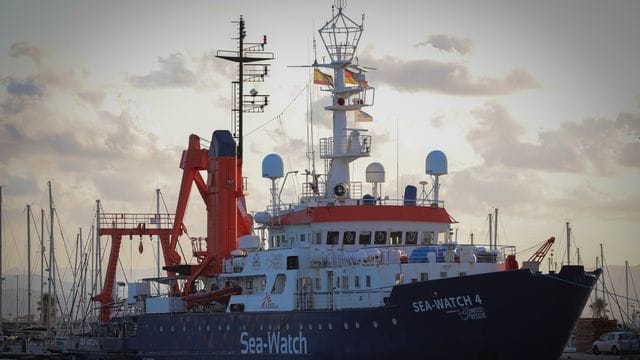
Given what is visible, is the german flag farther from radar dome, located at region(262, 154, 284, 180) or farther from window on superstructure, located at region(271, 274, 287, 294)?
window on superstructure, located at region(271, 274, 287, 294)

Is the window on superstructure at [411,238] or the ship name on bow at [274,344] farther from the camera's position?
the window on superstructure at [411,238]

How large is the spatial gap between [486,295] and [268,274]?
12.0 meters

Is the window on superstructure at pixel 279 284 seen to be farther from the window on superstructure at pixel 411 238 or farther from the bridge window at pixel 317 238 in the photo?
the window on superstructure at pixel 411 238

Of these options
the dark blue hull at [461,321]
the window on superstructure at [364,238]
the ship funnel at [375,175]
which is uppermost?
the ship funnel at [375,175]

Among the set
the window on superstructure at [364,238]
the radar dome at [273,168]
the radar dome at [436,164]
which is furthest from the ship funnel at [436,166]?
the radar dome at [273,168]

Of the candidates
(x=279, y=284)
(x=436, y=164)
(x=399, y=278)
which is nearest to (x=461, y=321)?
(x=399, y=278)

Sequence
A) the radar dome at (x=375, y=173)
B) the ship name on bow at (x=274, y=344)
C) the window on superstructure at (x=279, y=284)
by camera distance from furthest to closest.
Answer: the radar dome at (x=375, y=173) < the window on superstructure at (x=279, y=284) < the ship name on bow at (x=274, y=344)

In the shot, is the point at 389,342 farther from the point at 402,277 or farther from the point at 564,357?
the point at 564,357

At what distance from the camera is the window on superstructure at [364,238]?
164 ft

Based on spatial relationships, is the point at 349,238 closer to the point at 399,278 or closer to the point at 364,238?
the point at 364,238

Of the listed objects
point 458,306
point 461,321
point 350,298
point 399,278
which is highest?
point 399,278

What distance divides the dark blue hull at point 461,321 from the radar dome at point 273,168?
9.57 meters

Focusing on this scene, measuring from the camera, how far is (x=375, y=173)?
53219mm

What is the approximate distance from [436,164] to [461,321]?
37.7 ft
